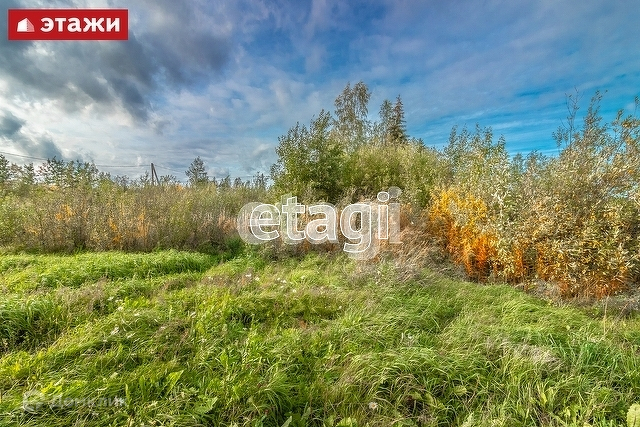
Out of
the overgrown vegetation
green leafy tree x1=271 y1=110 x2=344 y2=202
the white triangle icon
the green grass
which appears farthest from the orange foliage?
the white triangle icon

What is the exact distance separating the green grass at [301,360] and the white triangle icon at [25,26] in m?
4.71

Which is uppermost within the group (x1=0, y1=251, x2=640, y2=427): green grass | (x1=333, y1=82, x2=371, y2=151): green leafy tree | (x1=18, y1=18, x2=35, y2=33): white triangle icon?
(x1=333, y1=82, x2=371, y2=151): green leafy tree

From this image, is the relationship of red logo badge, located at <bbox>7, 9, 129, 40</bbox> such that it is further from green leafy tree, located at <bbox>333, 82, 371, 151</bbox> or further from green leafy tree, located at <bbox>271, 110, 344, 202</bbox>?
green leafy tree, located at <bbox>333, 82, 371, 151</bbox>

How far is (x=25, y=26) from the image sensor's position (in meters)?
4.64

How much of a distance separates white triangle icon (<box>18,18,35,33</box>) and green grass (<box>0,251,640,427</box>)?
471cm

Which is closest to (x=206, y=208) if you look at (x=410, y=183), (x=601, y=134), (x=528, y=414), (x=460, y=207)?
(x=410, y=183)

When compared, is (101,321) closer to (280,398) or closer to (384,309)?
(280,398)

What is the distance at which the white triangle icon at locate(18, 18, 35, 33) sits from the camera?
4.60 metres

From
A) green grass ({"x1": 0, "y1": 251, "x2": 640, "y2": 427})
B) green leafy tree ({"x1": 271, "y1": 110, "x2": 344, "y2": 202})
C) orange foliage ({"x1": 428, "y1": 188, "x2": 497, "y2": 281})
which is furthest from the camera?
green leafy tree ({"x1": 271, "y1": 110, "x2": 344, "y2": 202})

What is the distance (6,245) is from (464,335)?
890 centimetres

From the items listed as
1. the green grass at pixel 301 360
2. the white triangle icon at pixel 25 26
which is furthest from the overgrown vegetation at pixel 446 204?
the white triangle icon at pixel 25 26

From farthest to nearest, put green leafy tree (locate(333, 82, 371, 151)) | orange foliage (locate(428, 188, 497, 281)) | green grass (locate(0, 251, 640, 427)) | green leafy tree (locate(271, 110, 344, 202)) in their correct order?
green leafy tree (locate(333, 82, 371, 151)) < green leafy tree (locate(271, 110, 344, 202)) < orange foliage (locate(428, 188, 497, 281)) < green grass (locate(0, 251, 640, 427))

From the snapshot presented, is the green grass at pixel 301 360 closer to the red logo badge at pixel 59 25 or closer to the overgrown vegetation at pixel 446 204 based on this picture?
the overgrown vegetation at pixel 446 204

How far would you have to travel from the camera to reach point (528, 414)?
Answer: 176 centimetres
